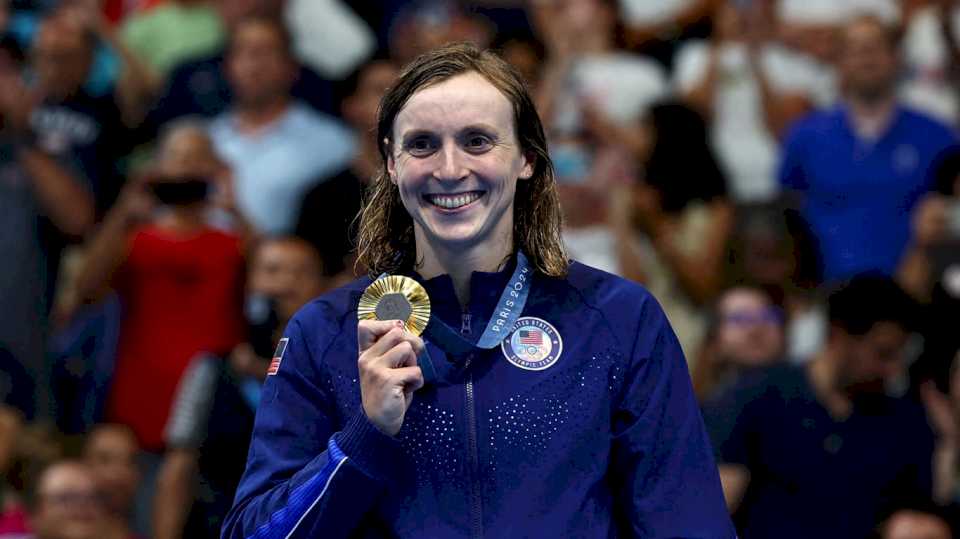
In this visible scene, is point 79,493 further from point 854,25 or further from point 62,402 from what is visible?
point 854,25

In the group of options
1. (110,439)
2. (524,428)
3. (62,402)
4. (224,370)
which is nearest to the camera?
(524,428)

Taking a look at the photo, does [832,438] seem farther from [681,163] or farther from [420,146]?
[420,146]

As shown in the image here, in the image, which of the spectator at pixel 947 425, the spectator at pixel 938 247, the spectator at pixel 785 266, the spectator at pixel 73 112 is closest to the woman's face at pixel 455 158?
the spectator at pixel 947 425

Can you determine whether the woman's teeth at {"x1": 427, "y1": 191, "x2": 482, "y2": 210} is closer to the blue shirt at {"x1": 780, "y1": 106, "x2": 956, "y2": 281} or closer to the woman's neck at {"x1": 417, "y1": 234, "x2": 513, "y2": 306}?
the woman's neck at {"x1": 417, "y1": 234, "x2": 513, "y2": 306}

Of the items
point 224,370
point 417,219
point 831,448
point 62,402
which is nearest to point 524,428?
point 417,219

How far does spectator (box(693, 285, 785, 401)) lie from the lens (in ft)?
24.7

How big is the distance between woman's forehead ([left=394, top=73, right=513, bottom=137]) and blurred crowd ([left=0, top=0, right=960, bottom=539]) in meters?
3.30

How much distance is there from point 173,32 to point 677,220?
9.88ft

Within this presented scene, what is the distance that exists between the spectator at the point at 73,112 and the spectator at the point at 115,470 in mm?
1298

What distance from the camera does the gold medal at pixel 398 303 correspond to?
319 cm

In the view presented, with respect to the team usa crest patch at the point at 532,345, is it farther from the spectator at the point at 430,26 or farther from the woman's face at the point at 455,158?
the spectator at the point at 430,26

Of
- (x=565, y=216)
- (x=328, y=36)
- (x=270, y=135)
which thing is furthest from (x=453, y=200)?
(x=328, y=36)

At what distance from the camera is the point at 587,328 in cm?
336

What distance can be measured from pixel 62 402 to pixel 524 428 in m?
5.46
